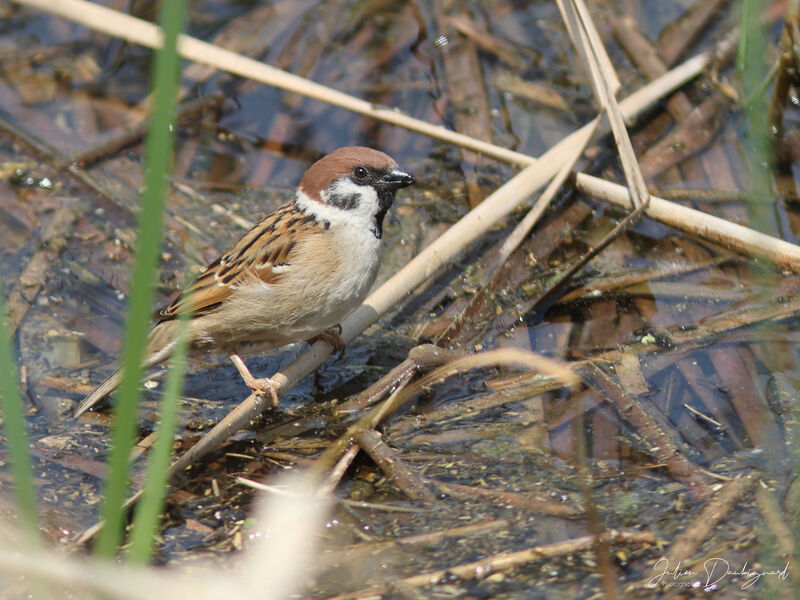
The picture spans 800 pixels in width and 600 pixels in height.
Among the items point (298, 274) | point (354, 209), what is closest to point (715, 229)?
point (354, 209)

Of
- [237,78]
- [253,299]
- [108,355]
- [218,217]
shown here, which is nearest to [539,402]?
[253,299]

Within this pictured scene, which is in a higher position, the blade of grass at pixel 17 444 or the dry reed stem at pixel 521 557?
the blade of grass at pixel 17 444

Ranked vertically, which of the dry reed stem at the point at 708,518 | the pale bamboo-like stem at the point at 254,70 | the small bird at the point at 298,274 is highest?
the pale bamboo-like stem at the point at 254,70

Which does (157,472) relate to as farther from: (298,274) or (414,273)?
(414,273)

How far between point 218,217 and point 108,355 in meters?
1.31

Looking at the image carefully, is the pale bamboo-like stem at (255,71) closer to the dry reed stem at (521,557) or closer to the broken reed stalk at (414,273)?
the broken reed stalk at (414,273)

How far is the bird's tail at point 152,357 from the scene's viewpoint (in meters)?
4.02

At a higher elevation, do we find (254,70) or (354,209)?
(254,70)

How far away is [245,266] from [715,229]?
7.72 ft

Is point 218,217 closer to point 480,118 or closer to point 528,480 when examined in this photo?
point 480,118

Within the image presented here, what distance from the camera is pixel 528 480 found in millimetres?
3438

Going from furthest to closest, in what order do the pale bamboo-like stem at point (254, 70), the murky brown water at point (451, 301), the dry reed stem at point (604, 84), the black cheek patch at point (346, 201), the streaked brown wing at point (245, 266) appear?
the pale bamboo-like stem at point (254, 70) < the dry reed stem at point (604, 84) < the black cheek patch at point (346, 201) < the streaked brown wing at point (245, 266) < the murky brown water at point (451, 301)

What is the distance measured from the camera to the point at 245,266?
166 inches

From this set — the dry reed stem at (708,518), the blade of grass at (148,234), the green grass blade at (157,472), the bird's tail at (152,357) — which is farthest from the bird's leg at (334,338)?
the blade of grass at (148,234)
